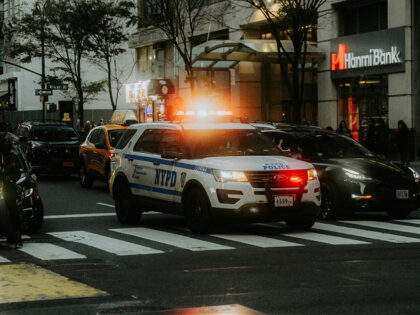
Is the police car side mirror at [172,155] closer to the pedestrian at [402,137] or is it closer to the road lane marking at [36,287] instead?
the road lane marking at [36,287]

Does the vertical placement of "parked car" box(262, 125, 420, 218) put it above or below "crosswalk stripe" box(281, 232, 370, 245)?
above

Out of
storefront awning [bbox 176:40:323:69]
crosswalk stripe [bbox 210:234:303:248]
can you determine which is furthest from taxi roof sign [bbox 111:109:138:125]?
crosswalk stripe [bbox 210:234:303:248]

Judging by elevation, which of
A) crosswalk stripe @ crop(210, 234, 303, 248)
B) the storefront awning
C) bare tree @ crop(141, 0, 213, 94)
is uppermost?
bare tree @ crop(141, 0, 213, 94)

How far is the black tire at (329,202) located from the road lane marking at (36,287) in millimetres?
6700

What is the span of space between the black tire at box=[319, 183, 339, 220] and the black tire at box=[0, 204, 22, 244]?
19.3 feet

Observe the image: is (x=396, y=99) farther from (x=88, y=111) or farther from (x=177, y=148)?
(x=88, y=111)

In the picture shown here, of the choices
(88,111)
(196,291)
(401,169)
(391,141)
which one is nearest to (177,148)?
(401,169)

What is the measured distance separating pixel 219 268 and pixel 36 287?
2.15 metres

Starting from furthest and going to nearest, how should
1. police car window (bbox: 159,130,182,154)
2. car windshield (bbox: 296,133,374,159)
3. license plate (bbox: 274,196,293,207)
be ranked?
1. car windshield (bbox: 296,133,374,159)
2. police car window (bbox: 159,130,182,154)
3. license plate (bbox: 274,196,293,207)

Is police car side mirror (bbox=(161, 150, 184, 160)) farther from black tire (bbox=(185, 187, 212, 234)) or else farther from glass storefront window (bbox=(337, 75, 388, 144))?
glass storefront window (bbox=(337, 75, 388, 144))

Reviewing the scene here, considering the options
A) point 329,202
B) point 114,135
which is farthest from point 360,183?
point 114,135

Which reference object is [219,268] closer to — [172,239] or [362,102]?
[172,239]

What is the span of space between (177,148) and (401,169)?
14.5ft

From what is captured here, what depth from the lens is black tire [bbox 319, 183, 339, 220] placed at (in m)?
14.7
